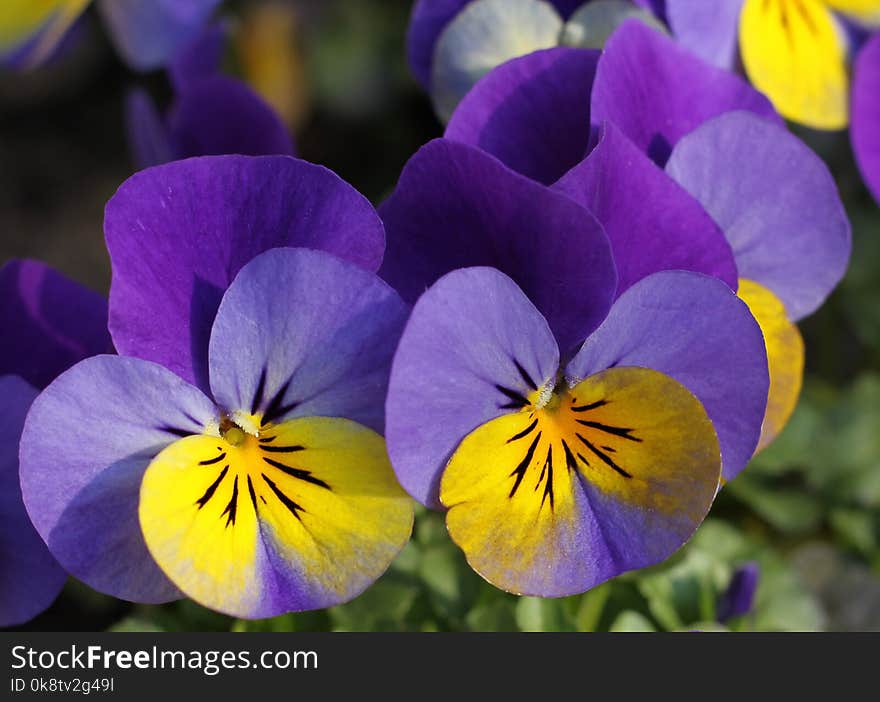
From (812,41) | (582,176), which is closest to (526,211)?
(582,176)

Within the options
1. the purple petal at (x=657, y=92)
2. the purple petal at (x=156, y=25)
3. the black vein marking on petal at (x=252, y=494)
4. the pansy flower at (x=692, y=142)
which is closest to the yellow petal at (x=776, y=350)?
the pansy flower at (x=692, y=142)

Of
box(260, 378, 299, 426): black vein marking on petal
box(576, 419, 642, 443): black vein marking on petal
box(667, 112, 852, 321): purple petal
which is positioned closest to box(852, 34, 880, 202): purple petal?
box(667, 112, 852, 321): purple petal

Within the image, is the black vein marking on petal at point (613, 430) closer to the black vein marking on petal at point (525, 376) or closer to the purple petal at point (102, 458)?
the black vein marking on petal at point (525, 376)

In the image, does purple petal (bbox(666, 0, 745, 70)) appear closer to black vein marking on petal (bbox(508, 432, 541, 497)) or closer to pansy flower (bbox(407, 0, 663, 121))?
pansy flower (bbox(407, 0, 663, 121))

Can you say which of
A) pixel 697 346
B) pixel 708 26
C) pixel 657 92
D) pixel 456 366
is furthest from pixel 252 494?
pixel 708 26

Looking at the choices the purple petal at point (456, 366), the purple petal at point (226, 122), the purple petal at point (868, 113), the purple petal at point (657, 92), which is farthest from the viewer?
the purple petal at point (868, 113)

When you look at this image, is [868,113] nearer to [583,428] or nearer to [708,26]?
[708,26]

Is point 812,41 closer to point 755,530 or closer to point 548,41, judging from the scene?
point 548,41
